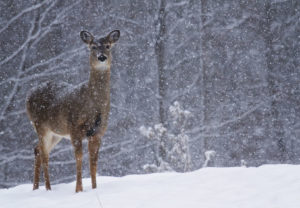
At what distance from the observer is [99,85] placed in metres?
5.59

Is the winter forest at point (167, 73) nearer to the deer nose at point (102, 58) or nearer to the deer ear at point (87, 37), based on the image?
the deer ear at point (87, 37)

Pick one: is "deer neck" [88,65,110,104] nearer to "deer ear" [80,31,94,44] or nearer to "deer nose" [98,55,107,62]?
"deer nose" [98,55,107,62]

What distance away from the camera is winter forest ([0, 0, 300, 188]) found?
40.3 feet

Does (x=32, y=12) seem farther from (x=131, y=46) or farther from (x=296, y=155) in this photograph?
(x=296, y=155)

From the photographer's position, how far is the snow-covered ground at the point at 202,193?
3502 millimetres

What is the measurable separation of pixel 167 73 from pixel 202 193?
8672 mm

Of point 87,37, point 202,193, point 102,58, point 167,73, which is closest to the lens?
point 202,193

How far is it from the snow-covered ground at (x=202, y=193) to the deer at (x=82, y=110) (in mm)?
562

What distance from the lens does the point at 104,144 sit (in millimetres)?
12359

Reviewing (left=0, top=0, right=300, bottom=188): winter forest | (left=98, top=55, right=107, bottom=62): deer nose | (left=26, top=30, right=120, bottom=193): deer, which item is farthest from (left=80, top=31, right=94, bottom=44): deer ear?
(left=0, top=0, right=300, bottom=188): winter forest

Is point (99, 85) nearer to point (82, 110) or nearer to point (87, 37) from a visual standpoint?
point (82, 110)

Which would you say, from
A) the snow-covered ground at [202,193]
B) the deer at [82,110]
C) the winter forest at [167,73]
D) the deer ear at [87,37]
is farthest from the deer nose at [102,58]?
the winter forest at [167,73]

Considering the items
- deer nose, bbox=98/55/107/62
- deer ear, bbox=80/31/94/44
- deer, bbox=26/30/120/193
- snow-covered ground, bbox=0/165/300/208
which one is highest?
deer ear, bbox=80/31/94/44

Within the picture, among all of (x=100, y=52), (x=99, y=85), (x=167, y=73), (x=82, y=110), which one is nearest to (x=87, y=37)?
(x=100, y=52)
